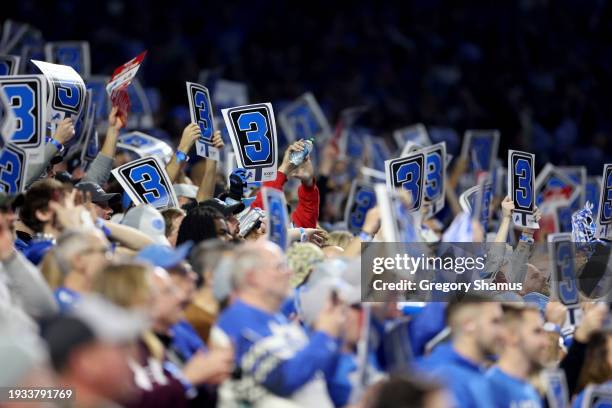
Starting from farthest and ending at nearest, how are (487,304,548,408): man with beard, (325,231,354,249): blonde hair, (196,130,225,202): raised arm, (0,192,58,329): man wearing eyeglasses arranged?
(196,130,225,202): raised arm < (325,231,354,249): blonde hair < (487,304,548,408): man with beard < (0,192,58,329): man wearing eyeglasses

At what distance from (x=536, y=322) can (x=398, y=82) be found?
16319 mm

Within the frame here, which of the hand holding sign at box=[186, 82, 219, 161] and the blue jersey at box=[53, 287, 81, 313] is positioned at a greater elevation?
the hand holding sign at box=[186, 82, 219, 161]

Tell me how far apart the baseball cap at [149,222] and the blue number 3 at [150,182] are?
3.96 feet

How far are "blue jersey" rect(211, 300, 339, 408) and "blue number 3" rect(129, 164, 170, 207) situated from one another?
11.0 feet

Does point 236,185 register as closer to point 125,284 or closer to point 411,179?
point 411,179

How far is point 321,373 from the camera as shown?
6457mm

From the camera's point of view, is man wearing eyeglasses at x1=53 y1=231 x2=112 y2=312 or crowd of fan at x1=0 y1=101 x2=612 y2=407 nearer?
crowd of fan at x1=0 y1=101 x2=612 y2=407

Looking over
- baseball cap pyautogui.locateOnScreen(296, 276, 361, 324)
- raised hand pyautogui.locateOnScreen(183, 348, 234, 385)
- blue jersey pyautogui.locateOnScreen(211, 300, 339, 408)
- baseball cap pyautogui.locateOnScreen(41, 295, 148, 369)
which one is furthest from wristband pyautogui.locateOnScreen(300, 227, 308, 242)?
baseball cap pyautogui.locateOnScreen(41, 295, 148, 369)

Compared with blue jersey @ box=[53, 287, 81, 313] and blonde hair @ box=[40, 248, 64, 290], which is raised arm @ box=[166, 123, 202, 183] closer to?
blonde hair @ box=[40, 248, 64, 290]

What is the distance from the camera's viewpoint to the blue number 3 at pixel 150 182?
9.66 m

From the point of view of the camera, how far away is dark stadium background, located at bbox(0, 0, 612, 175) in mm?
19234

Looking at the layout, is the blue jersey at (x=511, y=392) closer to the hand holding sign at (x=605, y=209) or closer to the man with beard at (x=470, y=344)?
the man with beard at (x=470, y=344)

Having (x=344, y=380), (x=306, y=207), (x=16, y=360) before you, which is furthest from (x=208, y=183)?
(x=16, y=360)

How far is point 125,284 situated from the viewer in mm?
6012
